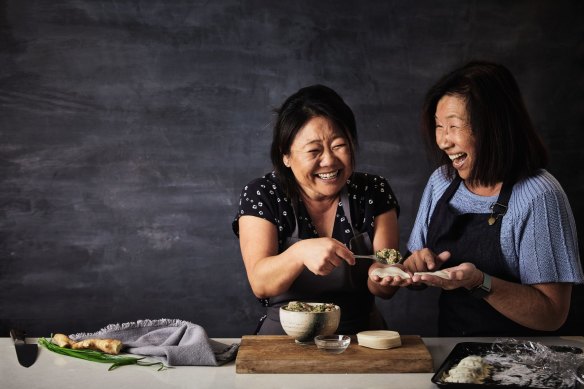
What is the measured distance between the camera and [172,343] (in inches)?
81.3

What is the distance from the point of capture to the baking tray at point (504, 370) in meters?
1.67

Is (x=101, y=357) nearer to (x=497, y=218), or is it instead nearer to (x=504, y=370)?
(x=504, y=370)

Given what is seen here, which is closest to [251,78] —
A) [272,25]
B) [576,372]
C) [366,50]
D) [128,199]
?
[272,25]

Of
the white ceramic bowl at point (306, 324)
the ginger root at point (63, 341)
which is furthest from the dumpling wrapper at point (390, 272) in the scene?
the ginger root at point (63, 341)

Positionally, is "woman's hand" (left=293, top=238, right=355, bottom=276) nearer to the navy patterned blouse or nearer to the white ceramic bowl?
the white ceramic bowl

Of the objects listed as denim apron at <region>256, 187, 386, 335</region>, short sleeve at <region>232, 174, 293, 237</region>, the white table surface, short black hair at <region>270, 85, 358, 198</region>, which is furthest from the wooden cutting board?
short black hair at <region>270, 85, 358, 198</region>

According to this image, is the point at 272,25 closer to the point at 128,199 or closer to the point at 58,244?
the point at 128,199

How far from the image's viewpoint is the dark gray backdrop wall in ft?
14.0

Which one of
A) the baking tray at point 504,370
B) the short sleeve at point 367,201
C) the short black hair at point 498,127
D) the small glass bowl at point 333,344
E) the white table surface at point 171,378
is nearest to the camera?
the baking tray at point 504,370

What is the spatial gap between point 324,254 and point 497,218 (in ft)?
2.44

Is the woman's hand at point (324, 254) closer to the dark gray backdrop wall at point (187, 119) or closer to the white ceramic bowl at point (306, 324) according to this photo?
the white ceramic bowl at point (306, 324)

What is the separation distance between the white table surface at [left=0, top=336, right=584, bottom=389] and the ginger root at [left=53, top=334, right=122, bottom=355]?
0.06 m

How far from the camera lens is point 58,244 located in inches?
170

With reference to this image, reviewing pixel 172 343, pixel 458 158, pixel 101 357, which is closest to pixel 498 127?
pixel 458 158
